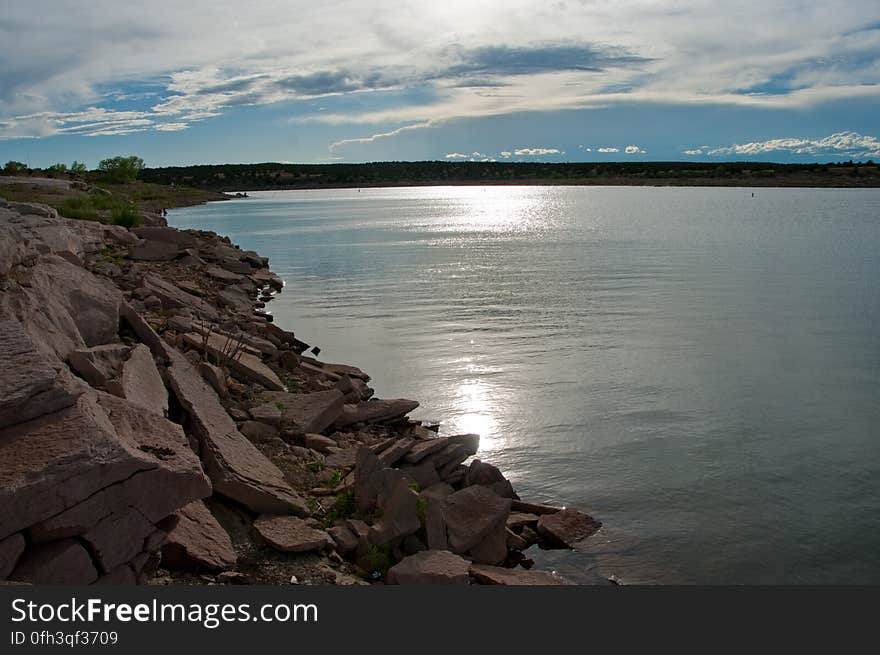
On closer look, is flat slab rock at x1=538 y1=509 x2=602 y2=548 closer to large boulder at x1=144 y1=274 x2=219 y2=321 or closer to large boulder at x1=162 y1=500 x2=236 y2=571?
large boulder at x1=162 y1=500 x2=236 y2=571

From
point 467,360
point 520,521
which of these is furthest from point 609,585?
point 467,360

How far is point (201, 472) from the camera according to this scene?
5957 millimetres

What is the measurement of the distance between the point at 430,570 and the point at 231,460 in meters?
2.25

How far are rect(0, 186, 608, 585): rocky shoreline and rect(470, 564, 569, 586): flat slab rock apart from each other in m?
0.03

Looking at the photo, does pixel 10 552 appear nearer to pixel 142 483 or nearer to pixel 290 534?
pixel 142 483

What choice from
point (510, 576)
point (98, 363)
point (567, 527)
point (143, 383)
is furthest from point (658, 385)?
point (98, 363)

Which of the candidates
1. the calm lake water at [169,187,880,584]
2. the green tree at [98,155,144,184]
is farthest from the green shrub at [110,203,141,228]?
the green tree at [98,155,144,184]

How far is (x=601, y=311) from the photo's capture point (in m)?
21.5

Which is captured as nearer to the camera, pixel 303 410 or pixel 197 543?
pixel 197 543

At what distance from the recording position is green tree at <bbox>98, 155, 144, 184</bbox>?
90.5 meters

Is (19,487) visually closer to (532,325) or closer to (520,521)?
(520,521)

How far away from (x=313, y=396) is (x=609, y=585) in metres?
5.00

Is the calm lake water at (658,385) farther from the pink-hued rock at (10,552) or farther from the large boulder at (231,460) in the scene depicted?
the pink-hued rock at (10,552)

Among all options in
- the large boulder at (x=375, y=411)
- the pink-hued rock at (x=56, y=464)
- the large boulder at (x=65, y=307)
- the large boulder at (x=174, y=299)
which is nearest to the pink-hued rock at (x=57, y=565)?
the pink-hued rock at (x=56, y=464)
